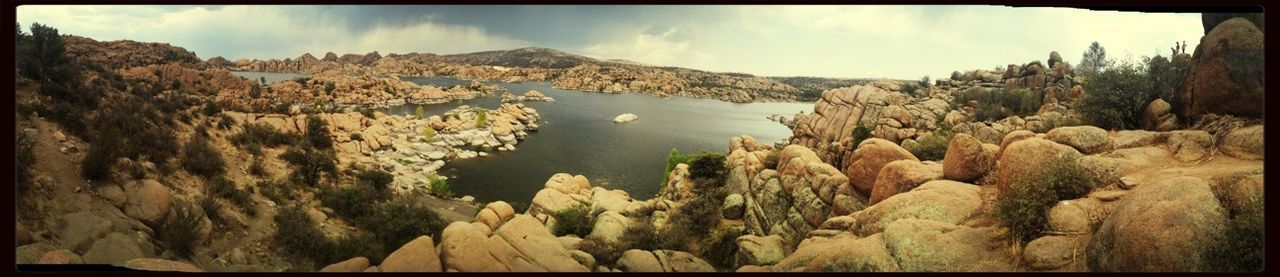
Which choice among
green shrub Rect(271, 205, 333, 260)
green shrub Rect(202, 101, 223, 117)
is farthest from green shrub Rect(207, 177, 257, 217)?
green shrub Rect(202, 101, 223, 117)

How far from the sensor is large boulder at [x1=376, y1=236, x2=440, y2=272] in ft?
24.5

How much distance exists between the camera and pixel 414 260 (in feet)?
25.0

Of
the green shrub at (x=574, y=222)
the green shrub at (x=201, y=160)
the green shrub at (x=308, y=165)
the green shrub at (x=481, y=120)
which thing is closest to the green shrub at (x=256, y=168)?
the green shrub at (x=308, y=165)

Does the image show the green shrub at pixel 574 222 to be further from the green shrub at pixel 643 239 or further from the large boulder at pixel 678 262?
the large boulder at pixel 678 262

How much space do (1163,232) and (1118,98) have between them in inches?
276

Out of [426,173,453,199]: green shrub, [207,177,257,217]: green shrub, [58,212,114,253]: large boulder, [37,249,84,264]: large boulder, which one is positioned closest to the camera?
[37,249,84,264]: large boulder

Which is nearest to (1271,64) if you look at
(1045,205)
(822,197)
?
(1045,205)

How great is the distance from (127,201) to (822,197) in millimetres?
15810

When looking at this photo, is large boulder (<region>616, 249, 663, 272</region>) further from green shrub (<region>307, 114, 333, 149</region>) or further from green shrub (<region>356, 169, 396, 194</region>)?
green shrub (<region>307, 114, 333, 149</region>)

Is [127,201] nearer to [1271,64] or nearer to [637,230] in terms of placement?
[637,230]

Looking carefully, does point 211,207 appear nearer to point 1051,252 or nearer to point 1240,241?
point 1051,252

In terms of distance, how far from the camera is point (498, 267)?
7766 mm

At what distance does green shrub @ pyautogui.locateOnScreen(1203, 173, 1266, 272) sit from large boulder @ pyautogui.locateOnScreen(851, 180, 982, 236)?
3076 millimetres

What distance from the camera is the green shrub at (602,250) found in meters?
10.2
